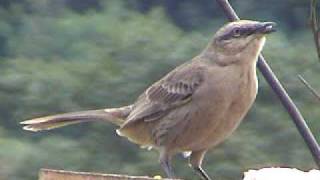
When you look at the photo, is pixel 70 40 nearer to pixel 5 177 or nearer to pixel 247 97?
pixel 5 177

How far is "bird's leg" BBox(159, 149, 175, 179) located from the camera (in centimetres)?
517

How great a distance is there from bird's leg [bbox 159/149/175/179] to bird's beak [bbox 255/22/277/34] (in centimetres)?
67

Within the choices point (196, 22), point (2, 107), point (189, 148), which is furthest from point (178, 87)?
point (196, 22)

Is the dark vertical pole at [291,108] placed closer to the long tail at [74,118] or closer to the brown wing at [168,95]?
→ the brown wing at [168,95]

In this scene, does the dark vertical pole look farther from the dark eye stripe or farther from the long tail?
the long tail

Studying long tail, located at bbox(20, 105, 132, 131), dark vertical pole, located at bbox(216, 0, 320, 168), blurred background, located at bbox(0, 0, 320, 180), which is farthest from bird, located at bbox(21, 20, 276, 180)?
blurred background, located at bbox(0, 0, 320, 180)

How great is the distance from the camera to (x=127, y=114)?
18.5 feet

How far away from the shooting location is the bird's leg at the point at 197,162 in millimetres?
5066

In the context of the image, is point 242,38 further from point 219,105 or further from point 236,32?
point 219,105

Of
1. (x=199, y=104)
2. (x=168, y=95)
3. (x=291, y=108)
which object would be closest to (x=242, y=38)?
(x=199, y=104)

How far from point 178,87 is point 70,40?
9.68 m

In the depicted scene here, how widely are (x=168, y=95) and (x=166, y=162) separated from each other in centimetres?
33

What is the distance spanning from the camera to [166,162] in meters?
5.24

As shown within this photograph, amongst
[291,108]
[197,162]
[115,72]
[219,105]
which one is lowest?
[115,72]
